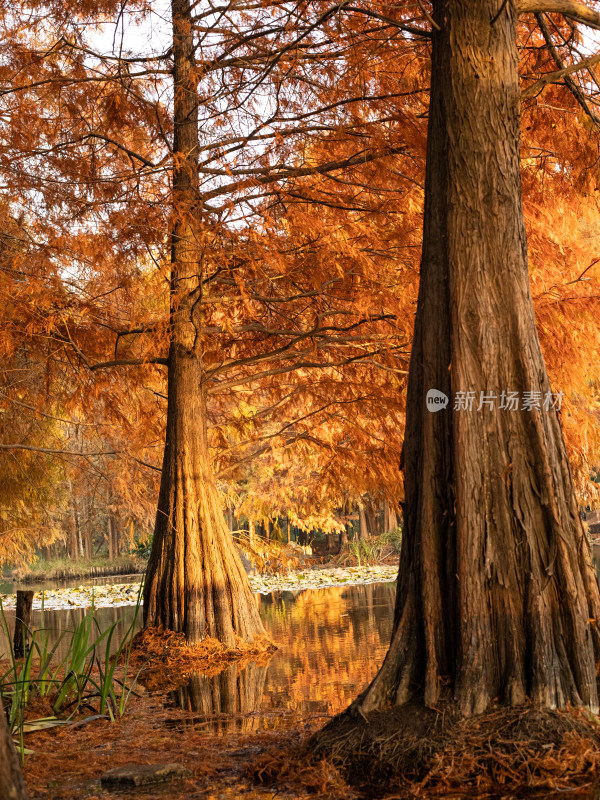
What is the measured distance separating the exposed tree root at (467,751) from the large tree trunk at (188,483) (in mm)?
4405

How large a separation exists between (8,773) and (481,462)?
8.45 ft

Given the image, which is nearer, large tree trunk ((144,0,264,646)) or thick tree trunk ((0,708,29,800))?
thick tree trunk ((0,708,29,800))

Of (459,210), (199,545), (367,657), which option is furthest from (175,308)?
(459,210)

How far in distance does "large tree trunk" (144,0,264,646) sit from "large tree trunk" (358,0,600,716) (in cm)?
375

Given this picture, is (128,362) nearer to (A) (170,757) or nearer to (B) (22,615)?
(B) (22,615)

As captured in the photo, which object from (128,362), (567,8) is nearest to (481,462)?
(567,8)

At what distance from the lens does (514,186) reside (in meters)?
4.27


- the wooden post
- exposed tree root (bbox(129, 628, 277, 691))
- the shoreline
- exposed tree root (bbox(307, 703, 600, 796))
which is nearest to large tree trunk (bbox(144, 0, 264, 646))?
exposed tree root (bbox(129, 628, 277, 691))

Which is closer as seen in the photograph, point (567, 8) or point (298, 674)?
point (567, 8)

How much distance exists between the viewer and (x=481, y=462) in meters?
3.93

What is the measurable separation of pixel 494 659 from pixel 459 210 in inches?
90.0

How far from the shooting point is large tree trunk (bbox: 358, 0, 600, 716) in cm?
371

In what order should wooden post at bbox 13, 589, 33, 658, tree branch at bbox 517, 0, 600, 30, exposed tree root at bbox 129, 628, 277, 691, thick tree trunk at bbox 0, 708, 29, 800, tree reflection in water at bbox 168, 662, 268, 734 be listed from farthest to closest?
exposed tree root at bbox 129, 628, 277, 691 → wooden post at bbox 13, 589, 33, 658 → tree reflection in water at bbox 168, 662, 268, 734 → tree branch at bbox 517, 0, 600, 30 → thick tree trunk at bbox 0, 708, 29, 800

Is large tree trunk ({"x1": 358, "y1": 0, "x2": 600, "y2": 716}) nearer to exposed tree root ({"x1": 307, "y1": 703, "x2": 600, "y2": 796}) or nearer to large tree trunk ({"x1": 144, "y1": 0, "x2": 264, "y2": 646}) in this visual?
exposed tree root ({"x1": 307, "y1": 703, "x2": 600, "y2": 796})
